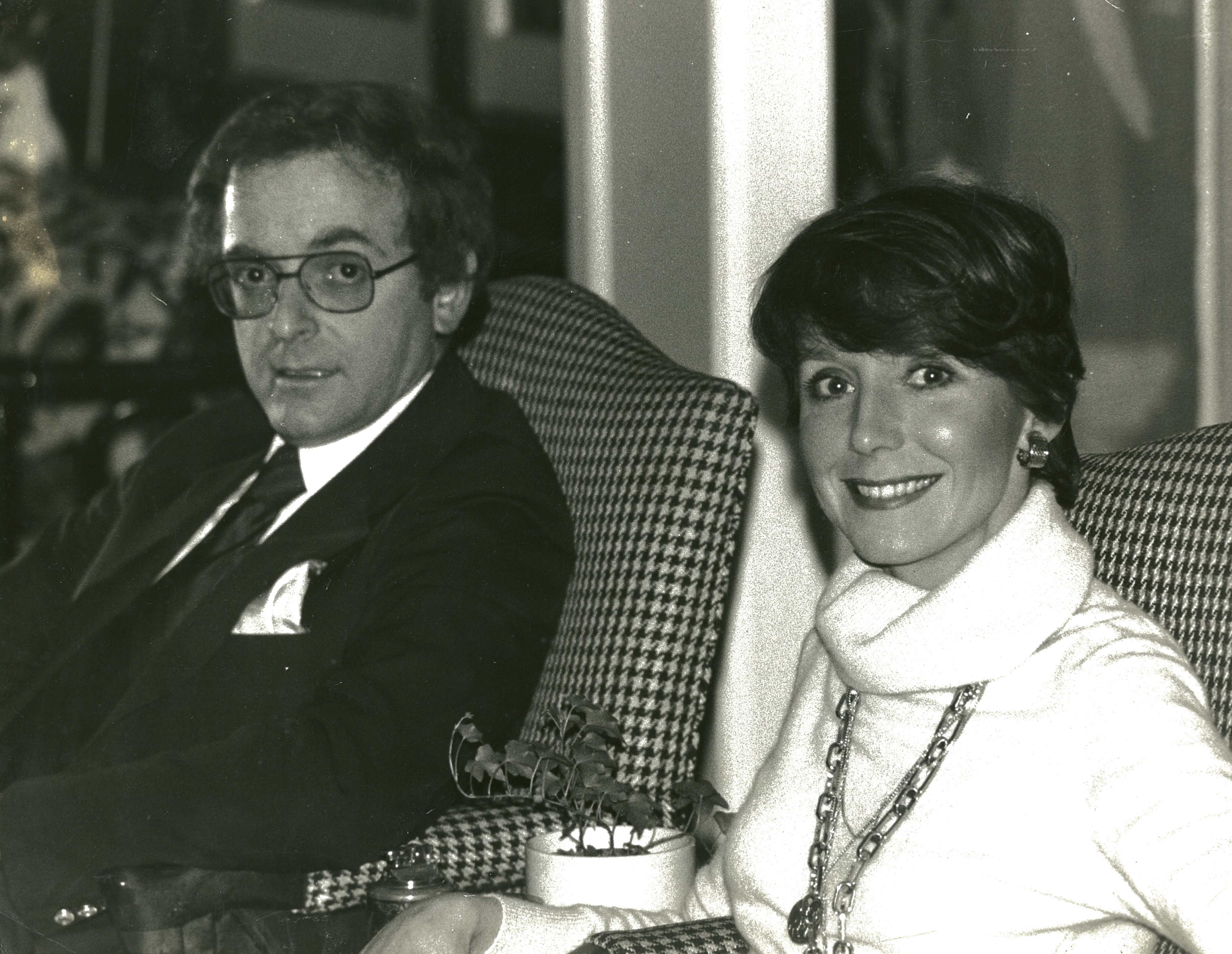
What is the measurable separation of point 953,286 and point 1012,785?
1.30 ft

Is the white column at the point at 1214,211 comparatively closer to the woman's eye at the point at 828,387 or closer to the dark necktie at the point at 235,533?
the woman's eye at the point at 828,387

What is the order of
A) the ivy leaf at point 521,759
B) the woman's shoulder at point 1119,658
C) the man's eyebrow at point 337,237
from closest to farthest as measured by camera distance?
the woman's shoulder at point 1119,658
the ivy leaf at point 521,759
the man's eyebrow at point 337,237

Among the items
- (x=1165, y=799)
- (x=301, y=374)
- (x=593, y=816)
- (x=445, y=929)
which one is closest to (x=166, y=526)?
(x=301, y=374)

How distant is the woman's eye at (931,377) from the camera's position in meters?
1.20

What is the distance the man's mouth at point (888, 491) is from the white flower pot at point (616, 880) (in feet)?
1.43

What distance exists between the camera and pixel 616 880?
4.66ft

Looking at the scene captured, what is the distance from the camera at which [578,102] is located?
2.29 meters

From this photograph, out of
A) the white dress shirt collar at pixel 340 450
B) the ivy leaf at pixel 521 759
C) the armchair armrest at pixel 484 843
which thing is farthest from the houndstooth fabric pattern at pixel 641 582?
the white dress shirt collar at pixel 340 450

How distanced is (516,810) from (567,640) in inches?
8.1

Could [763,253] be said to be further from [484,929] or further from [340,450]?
[484,929]

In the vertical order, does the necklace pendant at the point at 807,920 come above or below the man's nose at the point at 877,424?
below

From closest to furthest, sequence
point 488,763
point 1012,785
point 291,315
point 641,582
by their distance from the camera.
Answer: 1. point 1012,785
2. point 488,763
3. point 641,582
4. point 291,315

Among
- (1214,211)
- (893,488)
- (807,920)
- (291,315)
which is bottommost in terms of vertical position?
(807,920)

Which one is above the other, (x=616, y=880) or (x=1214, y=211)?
(x=1214, y=211)
